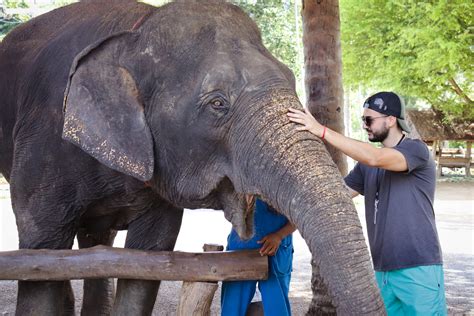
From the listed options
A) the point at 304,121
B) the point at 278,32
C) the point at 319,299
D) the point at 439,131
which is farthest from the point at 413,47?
the point at 304,121

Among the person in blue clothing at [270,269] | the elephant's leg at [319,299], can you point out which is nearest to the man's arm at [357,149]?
the person in blue clothing at [270,269]

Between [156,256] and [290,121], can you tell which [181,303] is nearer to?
[156,256]

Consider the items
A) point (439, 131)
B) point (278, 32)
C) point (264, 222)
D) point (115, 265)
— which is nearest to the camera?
point (115, 265)

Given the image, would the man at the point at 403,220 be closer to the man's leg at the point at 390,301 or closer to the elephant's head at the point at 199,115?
the man's leg at the point at 390,301

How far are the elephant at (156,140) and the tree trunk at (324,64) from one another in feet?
6.07

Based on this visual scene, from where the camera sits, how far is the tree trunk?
601 cm

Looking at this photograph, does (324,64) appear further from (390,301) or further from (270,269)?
(390,301)

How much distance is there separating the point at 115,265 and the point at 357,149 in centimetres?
150

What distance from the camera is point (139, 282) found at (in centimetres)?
469

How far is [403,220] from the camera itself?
4.35 m

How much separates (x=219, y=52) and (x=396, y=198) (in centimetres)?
152

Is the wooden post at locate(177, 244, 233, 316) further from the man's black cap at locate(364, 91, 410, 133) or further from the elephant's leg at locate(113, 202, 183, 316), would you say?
the man's black cap at locate(364, 91, 410, 133)

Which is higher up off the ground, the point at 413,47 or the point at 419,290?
the point at 413,47

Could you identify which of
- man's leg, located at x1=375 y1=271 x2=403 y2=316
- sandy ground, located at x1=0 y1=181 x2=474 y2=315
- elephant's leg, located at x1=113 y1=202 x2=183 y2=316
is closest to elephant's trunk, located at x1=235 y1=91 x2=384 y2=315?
elephant's leg, located at x1=113 y1=202 x2=183 y2=316
